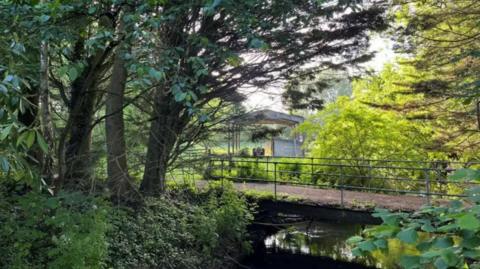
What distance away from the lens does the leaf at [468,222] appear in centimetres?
110

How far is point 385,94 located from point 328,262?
629 cm

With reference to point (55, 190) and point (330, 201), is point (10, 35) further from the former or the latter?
point (330, 201)

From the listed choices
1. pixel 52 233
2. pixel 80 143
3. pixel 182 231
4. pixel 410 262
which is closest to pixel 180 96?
pixel 410 262

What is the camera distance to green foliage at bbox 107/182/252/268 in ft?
17.2

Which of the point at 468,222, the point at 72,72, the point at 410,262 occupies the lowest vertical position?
Answer: the point at 410,262

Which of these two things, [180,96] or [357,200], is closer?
[180,96]

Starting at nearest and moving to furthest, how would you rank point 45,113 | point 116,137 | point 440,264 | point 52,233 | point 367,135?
1. point 440,264
2. point 45,113
3. point 52,233
4. point 116,137
5. point 367,135

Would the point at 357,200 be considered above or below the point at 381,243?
below

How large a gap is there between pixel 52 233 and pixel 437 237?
408 centimetres

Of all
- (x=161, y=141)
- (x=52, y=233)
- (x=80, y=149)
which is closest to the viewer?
(x=52, y=233)

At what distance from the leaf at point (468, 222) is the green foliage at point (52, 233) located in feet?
11.0

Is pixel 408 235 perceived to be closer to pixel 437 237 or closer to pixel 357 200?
pixel 437 237

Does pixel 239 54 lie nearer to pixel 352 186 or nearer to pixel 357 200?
pixel 357 200

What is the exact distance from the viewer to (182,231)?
6.35 meters
